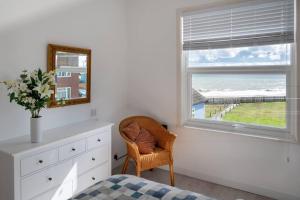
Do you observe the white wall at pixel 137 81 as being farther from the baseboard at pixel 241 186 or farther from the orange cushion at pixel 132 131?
the orange cushion at pixel 132 131

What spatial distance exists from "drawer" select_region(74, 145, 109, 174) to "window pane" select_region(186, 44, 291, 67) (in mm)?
1551

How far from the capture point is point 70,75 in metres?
2.70

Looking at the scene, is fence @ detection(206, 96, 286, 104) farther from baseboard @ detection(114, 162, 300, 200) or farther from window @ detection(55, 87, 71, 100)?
window @ detection(55, 87, 71, 100)

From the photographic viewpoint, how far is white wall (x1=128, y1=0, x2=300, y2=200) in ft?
8.74

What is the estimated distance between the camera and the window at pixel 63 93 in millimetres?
2594

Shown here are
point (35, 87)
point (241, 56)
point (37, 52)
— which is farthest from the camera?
point (241, 56)

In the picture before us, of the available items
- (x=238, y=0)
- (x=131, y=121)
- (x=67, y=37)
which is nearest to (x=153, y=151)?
(x=131, y=121)

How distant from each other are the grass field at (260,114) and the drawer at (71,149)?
175 centimetres

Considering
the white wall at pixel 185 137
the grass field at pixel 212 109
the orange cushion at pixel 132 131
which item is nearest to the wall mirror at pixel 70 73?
the orange cushion at pixel 132 131

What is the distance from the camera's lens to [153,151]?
2.93m

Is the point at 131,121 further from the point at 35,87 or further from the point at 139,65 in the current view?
the point at 35,87

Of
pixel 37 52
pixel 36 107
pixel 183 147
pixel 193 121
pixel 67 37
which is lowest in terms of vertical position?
pixel 183 147

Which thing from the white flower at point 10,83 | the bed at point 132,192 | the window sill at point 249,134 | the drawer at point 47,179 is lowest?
the drawer at point 47,179

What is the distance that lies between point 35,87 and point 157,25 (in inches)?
74.5
